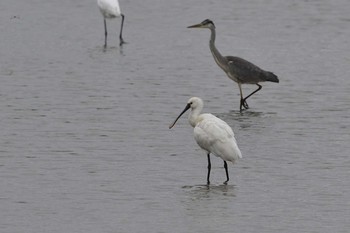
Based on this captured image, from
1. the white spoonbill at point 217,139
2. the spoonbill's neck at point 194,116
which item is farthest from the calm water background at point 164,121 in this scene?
the spoonbill's neck at point 194,116

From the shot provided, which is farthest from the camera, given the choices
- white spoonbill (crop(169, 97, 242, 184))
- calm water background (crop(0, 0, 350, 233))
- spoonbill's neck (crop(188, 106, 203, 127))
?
spoonbill's neck (crop(188, 106, 203, 127))

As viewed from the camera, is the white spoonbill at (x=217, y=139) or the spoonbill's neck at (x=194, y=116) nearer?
the white spoonbill at (x=217, y=139)

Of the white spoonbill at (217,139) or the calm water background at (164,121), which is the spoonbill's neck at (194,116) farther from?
the calm water background at (164,121)

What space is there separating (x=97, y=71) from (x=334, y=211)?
11.0 metres

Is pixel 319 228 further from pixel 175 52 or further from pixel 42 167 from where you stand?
pixel 175 52

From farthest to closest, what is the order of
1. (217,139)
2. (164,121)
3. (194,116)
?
(164,121), (194,116), (217,139)

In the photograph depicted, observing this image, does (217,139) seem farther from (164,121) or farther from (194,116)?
(164,121)

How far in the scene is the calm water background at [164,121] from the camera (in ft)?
40.9

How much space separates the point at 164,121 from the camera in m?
18.1

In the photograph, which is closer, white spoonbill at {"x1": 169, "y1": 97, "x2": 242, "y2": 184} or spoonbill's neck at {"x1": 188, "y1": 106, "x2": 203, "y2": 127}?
white spoonbill at {"x1": 169, "y1": 97, "x2": 242, "y2": 184}

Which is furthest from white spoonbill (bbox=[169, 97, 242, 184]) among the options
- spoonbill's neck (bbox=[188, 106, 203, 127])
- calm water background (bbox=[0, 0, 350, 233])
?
calm water background (bbox=[0, 0, 350, 233])

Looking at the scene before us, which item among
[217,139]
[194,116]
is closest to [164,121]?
[194,116]

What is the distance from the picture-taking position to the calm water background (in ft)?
40.9

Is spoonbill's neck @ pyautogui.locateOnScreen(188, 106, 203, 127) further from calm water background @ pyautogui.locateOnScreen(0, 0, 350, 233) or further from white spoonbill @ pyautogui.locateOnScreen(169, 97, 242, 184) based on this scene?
calm water background @ pyautogui.locateOnScreen(0, 0, 350, 233)
